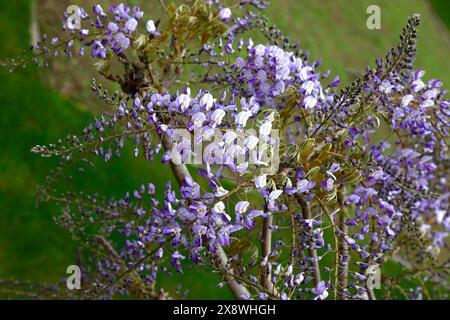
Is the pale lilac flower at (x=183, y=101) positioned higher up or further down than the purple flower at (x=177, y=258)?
higher up

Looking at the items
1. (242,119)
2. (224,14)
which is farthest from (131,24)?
(242,119)

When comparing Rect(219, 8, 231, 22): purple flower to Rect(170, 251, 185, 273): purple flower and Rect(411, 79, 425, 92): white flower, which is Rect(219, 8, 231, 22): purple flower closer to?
Rect(411, 79, 425, 92): white flower

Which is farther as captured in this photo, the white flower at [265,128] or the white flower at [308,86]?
the white flower at [308,86]

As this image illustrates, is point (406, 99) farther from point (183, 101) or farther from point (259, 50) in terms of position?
point (183, 101)

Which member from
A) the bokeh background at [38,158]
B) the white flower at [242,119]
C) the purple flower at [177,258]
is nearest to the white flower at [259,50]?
the white flower at [242,119]

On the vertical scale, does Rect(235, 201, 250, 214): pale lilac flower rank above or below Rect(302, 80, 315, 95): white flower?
below

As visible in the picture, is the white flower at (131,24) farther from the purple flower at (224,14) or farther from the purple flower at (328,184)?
the purple flower at (328,184)

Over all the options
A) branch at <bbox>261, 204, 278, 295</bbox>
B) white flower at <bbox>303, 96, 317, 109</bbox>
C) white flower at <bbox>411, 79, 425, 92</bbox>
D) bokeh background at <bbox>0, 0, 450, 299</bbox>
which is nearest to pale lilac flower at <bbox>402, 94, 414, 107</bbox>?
white flower at <bbox>411, 79, 425, 92</bbox>

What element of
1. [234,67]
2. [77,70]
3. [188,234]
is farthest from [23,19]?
[188,234]

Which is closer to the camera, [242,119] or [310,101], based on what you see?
[242,119]

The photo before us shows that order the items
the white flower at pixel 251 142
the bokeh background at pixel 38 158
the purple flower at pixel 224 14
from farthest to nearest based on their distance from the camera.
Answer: the bokeh background at pixel 38 158
the purple flower at pixel 224 14
the white flower at pixel 251 142

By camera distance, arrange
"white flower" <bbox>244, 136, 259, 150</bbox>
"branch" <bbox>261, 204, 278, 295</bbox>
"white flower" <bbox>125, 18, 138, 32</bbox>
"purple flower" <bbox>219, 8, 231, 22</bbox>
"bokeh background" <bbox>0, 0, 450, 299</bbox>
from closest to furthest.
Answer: "white flower" <bbox>244, 136, 259, 150</bbox> < "branch" <bbox>261, 204, 278, 295</bbox> < "white flower" <bbox>125, 18, 138, 32</bbox> < "purple flower" <bbox>219, 8, 231, 22</bbox> < "bokeh background" <bbox>0, 0, 450, 299</bbox>
